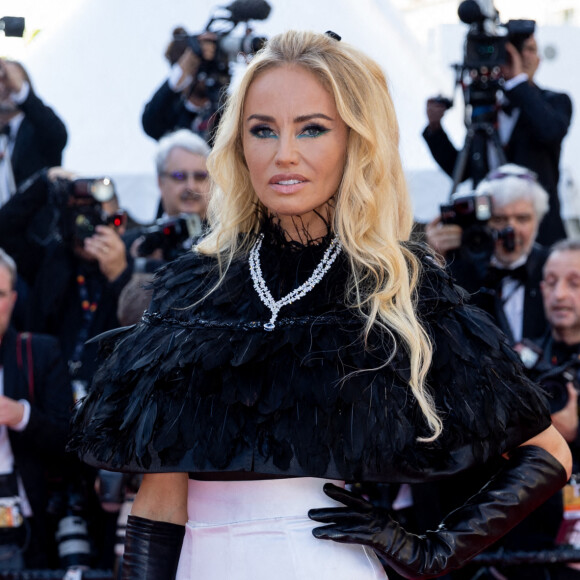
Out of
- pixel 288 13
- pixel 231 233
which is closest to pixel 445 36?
pixel 288 13

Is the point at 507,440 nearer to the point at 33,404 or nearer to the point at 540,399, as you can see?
the point at 540,399

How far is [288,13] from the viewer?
7.56 meters

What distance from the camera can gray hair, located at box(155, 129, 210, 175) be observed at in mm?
4820

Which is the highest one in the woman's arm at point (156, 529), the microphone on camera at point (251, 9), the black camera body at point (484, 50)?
the microphone on camera at point (251, 9)

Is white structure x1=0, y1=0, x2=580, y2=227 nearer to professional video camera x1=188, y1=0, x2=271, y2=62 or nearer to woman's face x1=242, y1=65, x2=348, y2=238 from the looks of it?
professional video camera x1=188, y1=0, x2=271, y2=62

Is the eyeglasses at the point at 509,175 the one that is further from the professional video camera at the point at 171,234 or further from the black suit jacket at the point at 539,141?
the professional video camera at the point at 171,234

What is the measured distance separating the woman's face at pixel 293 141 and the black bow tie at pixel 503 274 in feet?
7.12

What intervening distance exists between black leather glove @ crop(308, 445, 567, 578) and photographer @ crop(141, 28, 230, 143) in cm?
332

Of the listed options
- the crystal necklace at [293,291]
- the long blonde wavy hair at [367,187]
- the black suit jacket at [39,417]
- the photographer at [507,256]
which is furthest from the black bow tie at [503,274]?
the crystal necklace at [293,291]

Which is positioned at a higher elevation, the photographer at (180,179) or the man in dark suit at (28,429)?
the photographer at (180,179)

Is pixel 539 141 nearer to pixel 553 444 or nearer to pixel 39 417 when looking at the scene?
pixel 39 417

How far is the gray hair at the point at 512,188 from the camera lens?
15.0ft

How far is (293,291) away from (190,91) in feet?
11.1

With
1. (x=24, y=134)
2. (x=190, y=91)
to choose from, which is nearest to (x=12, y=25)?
(x=24, y=134)
